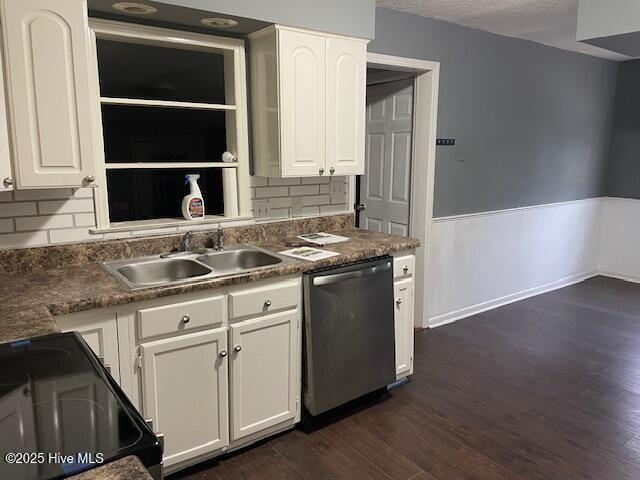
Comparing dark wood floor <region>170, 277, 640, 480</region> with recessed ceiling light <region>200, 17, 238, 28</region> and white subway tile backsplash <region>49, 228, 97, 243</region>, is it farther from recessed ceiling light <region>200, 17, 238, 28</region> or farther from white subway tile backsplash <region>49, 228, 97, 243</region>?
recessed ceiling light <region>200, 17, 238, 28</region>

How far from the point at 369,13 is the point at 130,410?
8.26 feet

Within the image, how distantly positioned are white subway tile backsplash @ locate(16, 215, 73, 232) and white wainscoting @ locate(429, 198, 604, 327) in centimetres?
269

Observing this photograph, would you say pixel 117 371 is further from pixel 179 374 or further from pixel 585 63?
pixel 585 63

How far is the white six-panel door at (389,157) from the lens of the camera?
3.93m

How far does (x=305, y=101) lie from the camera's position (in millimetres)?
2676

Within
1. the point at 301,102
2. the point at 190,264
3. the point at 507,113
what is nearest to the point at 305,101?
the point at 301,102

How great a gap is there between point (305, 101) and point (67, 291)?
60.1 inches

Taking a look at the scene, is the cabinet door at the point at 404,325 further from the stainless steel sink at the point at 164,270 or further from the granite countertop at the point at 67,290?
the stainless steel sink at the point at 164,270

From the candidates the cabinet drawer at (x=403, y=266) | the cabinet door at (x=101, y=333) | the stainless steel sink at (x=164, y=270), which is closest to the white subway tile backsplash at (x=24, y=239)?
the stainless steel sink at (x=164, y=270)

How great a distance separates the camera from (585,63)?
5.06 metres

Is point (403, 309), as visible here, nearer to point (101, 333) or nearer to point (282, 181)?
point (282, 181)

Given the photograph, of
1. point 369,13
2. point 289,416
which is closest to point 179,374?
point 289,416

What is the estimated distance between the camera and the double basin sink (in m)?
2.37

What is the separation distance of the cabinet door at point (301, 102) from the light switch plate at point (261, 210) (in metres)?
0.35
